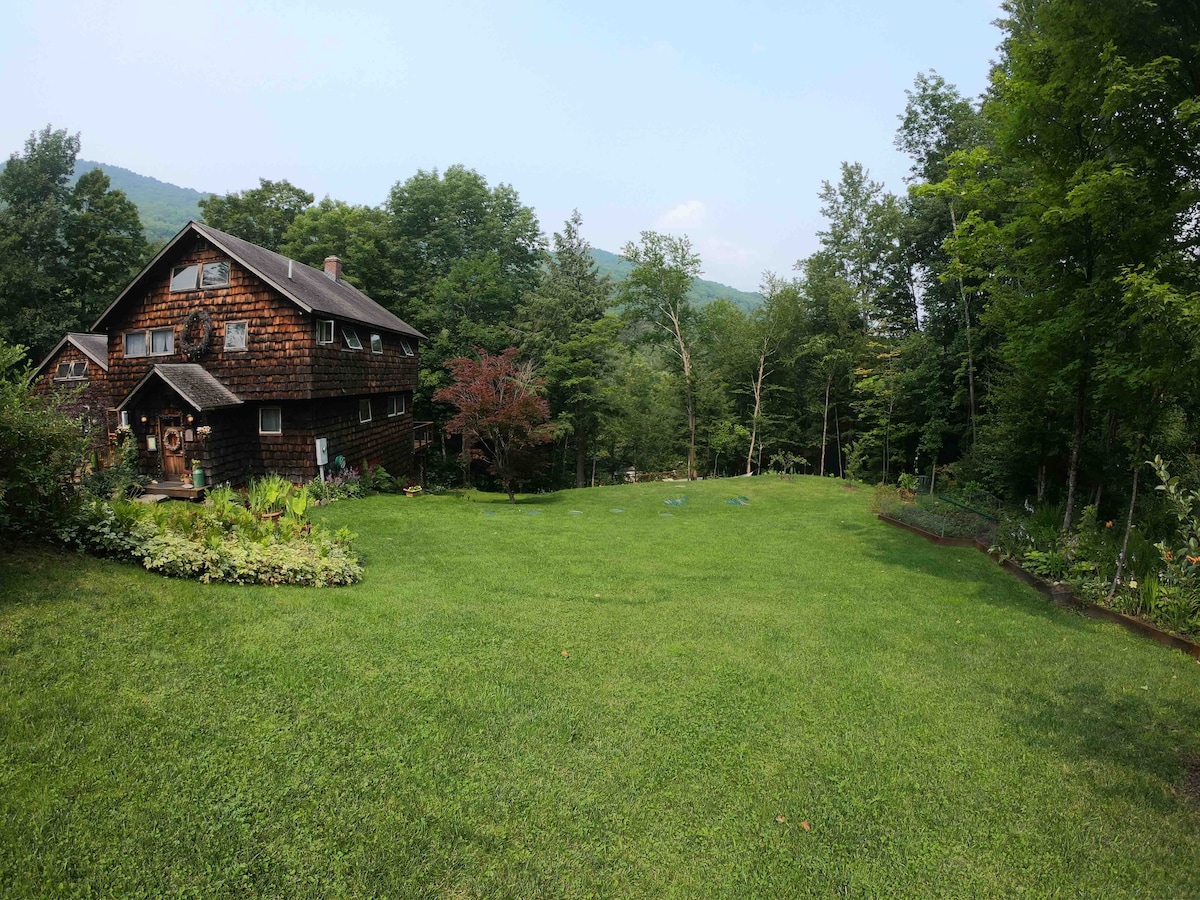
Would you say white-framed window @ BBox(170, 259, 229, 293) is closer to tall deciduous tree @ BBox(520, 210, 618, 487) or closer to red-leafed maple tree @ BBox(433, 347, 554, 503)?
red-leafed maple tree @ BBox(433, 347, 554, 503)

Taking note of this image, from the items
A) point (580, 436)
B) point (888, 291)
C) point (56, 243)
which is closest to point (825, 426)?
point (888, 291)

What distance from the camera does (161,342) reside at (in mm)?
16969

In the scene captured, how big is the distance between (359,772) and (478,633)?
8.01 feet

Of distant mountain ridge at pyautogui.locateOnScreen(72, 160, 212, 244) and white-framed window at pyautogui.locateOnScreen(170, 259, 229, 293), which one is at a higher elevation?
distant mountain ridge at pyautogui.locateOnScreen(72, 160, 212, 244)

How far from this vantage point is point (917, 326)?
26.7 meters

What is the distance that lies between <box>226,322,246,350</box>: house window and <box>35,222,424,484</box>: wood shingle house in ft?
0.09

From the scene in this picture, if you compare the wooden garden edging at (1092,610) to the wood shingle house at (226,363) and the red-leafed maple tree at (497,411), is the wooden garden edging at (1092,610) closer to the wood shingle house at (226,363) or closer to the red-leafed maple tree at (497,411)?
the red-leafed maple tree at (497,411)

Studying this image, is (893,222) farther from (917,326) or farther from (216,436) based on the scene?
(216,436)

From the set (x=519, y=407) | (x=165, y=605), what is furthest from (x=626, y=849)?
(x=519, y=407)

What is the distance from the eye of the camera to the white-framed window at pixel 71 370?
874 inches

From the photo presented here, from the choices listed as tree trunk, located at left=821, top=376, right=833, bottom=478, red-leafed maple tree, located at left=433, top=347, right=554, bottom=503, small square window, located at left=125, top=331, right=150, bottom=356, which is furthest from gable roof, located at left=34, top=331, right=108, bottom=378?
tree trunk, located at left=821, top=376, right=833, bottom=478

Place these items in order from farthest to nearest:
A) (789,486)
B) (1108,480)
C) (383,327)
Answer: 1. (789,486)
2. (383,327)
3. (1108,480)

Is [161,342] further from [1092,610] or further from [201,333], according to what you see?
[1092,610]

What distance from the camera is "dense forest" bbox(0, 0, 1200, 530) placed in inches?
304
